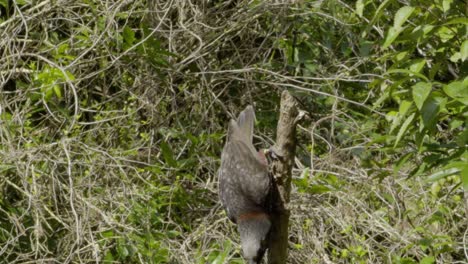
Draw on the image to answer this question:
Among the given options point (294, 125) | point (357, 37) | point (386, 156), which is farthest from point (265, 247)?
point (357, 37)

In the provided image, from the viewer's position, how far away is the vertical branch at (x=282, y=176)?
347cm

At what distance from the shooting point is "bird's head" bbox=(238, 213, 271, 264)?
391 centimetres

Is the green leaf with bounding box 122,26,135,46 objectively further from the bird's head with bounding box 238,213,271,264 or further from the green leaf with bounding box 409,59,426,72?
the green leaf with bounding box 409,59,426,72

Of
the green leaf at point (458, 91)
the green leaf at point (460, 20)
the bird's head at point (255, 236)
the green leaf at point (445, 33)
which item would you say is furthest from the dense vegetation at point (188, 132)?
the green leaf at point (458, 91)

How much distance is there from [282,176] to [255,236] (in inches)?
15.0

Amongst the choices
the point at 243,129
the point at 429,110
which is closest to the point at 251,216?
the point at 243,129

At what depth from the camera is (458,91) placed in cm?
289

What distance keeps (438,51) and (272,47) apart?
241 cm

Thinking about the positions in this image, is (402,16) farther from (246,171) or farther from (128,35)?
(128,35)

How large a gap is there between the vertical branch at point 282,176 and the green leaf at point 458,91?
739 mm

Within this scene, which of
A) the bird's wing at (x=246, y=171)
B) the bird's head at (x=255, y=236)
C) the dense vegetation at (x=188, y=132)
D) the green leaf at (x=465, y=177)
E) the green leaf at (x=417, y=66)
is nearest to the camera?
the green leaf at (x=465, y=177)

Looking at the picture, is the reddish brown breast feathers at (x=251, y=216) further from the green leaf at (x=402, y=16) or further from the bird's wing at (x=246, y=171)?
the green leaf at (x=402, y=16)

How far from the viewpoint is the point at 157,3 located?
5539 millimetres

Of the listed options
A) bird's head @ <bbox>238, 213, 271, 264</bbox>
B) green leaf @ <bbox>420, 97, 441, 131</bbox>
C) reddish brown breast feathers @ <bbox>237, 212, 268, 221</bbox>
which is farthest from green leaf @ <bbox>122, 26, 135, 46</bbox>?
green leaf @ <bbox>420, 97, 441, 131</bbox>
